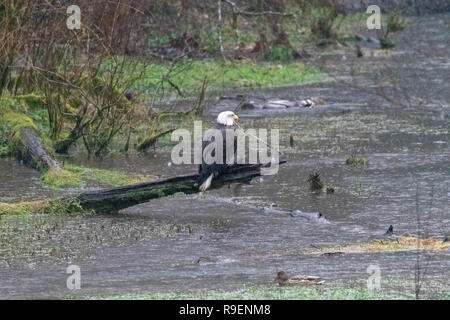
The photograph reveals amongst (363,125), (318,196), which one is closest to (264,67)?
(363,125)

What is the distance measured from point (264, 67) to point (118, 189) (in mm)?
12526

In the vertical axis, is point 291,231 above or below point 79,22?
below

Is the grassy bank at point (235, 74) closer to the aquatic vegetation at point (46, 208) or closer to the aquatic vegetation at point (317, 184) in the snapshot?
the aquatic vegetation at point (317, 184)

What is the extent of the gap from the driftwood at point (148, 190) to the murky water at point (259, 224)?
0.49ft

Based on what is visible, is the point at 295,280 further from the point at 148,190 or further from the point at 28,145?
the point at 28,145

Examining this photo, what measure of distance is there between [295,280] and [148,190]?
2995 millimetres

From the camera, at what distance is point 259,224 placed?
34.0 ft

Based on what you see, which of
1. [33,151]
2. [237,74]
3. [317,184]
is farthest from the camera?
[237,74]

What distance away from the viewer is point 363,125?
16609mm

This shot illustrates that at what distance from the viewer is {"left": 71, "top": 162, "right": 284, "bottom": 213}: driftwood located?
33.7 feet

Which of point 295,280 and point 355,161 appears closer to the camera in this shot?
point 295,280

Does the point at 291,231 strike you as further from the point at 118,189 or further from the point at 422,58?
the point at 422,58

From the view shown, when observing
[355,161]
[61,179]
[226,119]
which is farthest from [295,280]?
[355,161]

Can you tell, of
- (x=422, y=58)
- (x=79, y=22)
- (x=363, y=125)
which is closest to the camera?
(x=79, y=22)
